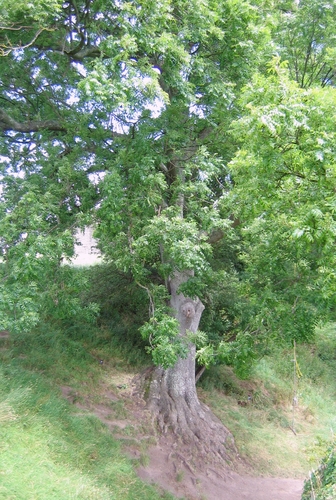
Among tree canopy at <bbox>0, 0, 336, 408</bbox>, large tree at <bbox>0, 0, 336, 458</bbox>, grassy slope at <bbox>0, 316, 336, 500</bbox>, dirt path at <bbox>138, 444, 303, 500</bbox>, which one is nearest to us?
tree canopy at <bbox>0, 0, 336, 408</bbox>

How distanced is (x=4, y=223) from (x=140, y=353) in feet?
19.2

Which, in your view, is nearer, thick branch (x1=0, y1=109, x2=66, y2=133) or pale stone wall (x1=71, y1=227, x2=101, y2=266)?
pale stone wall (x1=71, y1=227, x2=101, y2=266)

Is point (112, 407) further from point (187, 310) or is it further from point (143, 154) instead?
point (143, 154)

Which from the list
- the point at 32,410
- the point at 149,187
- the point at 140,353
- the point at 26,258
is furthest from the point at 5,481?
the point at 140,353

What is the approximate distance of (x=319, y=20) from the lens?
7.95 metres

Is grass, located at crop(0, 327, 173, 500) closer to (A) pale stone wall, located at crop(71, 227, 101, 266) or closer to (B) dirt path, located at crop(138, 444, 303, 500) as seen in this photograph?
(B) dirt path, located at crop(138, 444, 303, 500)

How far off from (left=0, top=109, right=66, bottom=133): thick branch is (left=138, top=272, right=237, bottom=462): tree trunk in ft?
12.3

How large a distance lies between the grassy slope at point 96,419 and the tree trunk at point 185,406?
0.74 m

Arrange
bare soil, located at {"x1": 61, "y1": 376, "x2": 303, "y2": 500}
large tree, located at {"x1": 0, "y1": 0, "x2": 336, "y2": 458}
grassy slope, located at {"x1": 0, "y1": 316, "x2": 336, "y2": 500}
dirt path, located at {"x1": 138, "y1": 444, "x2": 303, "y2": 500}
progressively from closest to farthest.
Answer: grassy slope, located at {"x1": 0, "y1": 316, "x2": 336, "y2": 500} < large tree, located at {"x1": 0, "y1": 0, "x2": 336, "y2": 458} < dirt path, located at {"x1": 138, "y1": 444, "x2": 303, "y2": 500} < bare soil, located at {"x1": 61, "y1": 376, "x2": 303, "y2": 500}

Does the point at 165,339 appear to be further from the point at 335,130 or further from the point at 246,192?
the point at 335,130

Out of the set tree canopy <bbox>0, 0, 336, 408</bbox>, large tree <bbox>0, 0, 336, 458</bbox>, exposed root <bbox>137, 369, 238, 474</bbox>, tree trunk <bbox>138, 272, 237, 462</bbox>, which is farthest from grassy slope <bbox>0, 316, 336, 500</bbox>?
tree canopy <bbox>0, 0, 336, 408</bbox>

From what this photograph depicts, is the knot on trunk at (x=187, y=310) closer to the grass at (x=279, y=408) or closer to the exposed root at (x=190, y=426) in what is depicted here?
the exposed root at (x=190, y=426)

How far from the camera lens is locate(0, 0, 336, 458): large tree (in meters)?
5.74

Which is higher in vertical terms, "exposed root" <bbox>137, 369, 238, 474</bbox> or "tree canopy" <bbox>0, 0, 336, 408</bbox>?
"tree canopy" <bbox>0, 0, 336, 408</bbox>
